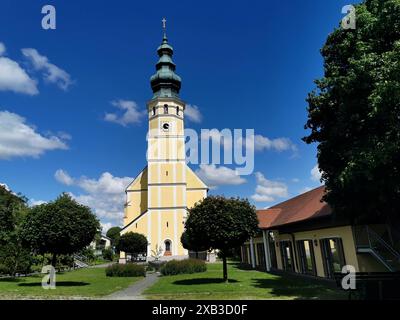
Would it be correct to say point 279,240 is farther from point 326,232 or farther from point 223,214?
point 223,214

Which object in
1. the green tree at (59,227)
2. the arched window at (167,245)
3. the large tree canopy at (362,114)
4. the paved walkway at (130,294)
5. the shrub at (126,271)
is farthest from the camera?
the arched window at (167,245)

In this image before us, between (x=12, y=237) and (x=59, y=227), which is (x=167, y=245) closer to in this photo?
(x=12, y=237)

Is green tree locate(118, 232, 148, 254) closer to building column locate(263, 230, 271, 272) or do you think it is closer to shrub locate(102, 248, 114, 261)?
building column locate(263, 230, 271, 272)

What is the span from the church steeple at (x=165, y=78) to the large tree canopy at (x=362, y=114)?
40.5 m

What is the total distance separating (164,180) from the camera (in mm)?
48469

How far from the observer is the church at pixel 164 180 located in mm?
46250

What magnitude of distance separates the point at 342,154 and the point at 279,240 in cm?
1441

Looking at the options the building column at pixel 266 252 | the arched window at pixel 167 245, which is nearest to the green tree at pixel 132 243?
the arched window at pixel 167 245

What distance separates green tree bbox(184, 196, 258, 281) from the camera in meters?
17.5

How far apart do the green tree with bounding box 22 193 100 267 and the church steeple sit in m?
36.5

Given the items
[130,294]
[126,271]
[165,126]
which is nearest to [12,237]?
[126,271]

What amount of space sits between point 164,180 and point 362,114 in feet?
126

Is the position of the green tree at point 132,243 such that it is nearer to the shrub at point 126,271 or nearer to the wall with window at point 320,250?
the shrub at point 126,271
